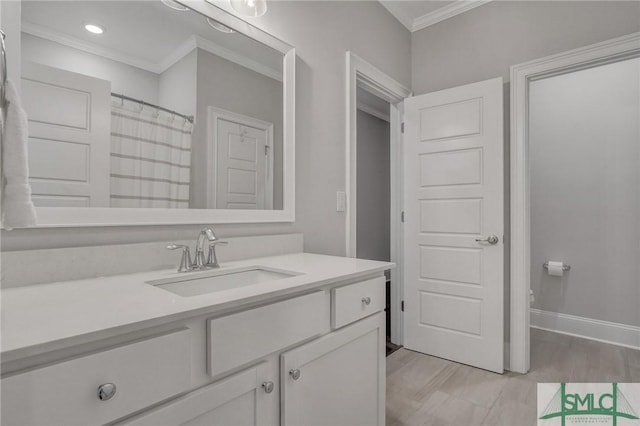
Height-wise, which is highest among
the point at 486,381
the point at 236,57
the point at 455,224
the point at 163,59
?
the point at 236,57

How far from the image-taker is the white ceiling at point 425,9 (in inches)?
95.3

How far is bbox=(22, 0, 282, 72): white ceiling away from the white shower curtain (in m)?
0.20

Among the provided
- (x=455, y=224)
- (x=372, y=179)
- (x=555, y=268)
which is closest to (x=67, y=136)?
(x=455, y=224)

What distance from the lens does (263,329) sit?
2.84 ft

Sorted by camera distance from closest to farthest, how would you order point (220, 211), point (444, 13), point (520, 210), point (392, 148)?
1. point (220, 211)
2. point (520, 210)
3. point (444, 13)
4. point (392, 148)

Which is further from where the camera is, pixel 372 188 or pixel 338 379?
pixel 372 188

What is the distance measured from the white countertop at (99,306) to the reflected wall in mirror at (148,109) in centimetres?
30

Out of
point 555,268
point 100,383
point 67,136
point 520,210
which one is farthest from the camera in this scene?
point 555,268

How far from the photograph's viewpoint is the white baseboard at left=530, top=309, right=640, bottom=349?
2.58m

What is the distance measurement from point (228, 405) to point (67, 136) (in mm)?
923

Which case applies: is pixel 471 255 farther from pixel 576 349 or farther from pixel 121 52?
pixel 121 52

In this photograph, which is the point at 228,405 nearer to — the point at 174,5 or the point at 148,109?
the point at 148,109

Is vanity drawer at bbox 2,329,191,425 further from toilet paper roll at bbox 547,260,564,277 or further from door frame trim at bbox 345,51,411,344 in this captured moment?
toilet paper roll at bbox 547,260,564,277

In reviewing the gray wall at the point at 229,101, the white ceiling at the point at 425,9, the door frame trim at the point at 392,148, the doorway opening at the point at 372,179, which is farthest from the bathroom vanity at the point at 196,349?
the doorway opening at the point at 372,179
